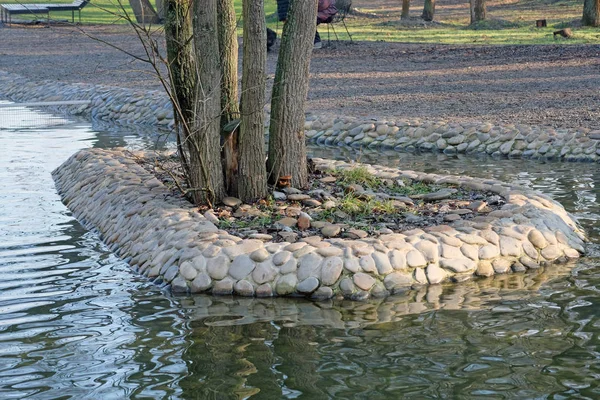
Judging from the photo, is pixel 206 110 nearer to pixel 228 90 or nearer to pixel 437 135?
pixel 228 90

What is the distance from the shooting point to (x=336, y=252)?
7.68 m

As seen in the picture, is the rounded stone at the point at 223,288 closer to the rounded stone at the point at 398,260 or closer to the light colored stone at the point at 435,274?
the rounded stone at the point at 398,260

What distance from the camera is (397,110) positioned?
16344 mm

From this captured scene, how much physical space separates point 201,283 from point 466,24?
26930 millimetres

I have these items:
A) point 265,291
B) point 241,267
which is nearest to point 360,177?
point 241,267

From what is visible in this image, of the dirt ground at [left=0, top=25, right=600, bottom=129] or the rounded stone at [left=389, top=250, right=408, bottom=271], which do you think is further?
the dirt ground at [left=0, top=25, right=600, bottom=129]

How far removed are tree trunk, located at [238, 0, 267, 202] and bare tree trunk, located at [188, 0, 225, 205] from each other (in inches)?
9.9

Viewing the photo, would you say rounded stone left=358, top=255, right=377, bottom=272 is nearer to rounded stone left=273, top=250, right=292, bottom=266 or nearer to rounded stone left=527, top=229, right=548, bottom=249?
Result: rounded stone left=273, top=250, right=292, bottom=266

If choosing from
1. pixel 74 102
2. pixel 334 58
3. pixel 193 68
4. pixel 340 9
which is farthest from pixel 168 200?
pixel 340 9

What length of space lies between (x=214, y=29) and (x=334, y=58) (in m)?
14.7

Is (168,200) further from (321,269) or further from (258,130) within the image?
(321,269)

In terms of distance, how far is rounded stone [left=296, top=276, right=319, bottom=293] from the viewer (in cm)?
750

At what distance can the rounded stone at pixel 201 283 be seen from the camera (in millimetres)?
7617

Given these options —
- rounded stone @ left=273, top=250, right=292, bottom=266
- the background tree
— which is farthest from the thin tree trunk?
the background tree
